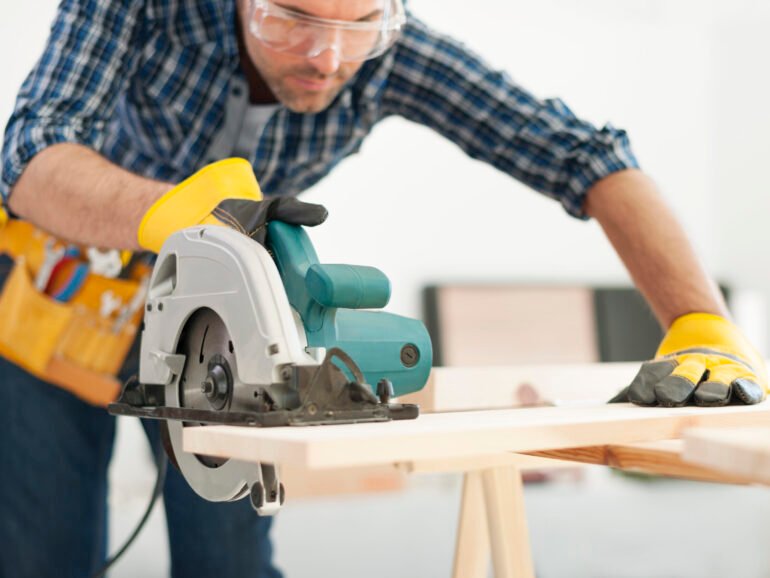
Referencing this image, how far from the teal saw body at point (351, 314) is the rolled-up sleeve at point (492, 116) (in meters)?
0.82

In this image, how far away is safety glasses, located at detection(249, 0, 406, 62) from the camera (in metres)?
1.51

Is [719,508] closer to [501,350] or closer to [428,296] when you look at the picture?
[501,350]

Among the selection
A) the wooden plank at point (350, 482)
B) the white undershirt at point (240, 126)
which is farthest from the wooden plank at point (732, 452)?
the wooden plank at point (350, 482)

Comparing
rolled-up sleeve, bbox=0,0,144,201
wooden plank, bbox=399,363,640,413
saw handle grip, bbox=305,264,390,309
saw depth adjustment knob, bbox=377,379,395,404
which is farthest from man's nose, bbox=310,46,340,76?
saw depth adjustment knob, bbox=377,379,395,404

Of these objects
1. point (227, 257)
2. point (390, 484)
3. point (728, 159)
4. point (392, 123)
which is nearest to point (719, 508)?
point (390, 484)

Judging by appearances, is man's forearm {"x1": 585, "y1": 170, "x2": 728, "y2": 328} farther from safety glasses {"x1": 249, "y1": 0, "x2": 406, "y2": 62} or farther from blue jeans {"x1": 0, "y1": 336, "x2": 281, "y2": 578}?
blue jeans {"x1": 0, "y1": 336, "x2": 281, "y2": 578}

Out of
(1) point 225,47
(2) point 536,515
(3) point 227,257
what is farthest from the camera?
(2) point 536,515

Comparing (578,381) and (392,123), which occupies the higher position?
(392,123)

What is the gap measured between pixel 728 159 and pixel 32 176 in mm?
5865

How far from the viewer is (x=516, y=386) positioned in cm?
162

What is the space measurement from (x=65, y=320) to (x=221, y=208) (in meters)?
0.90

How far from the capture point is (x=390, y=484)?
4.99 m

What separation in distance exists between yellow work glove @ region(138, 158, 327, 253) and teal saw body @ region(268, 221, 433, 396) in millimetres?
21

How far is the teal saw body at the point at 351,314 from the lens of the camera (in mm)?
991
